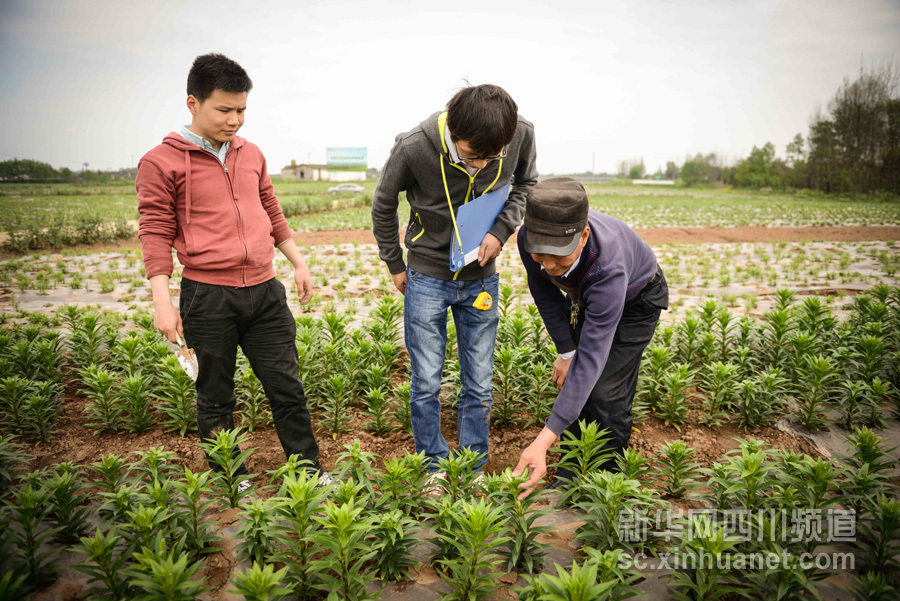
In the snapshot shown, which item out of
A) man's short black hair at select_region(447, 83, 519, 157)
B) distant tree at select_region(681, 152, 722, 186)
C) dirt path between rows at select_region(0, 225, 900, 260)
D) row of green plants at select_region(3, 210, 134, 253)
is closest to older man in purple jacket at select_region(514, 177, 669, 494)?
man's short black hair at select_region(447, 83, 519, 157)

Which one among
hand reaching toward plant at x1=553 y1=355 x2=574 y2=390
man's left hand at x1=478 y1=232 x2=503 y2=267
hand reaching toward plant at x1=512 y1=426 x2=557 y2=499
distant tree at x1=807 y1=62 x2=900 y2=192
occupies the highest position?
distant tree at x1=807 y1=62 x2=900 y2=192

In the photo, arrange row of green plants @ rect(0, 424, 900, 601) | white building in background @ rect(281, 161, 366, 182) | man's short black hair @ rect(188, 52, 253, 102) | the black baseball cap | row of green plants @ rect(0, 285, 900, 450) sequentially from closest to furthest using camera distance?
row of green plants @ rect(0, 424, 900, 601)
the black baseball cap
man's short black hair @ rect(188, 52, 253, 102)
row of green plants @ rect(0, 285, 900, 450)
white building in background @ rect(281, 161, 366, 182)

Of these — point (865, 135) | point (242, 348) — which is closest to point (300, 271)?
point (242, 348)

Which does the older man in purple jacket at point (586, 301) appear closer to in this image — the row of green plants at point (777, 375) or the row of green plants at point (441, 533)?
the row of green plants at point (441, 533)

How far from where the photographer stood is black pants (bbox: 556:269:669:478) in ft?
8.41

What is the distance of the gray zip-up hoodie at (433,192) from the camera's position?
249cm

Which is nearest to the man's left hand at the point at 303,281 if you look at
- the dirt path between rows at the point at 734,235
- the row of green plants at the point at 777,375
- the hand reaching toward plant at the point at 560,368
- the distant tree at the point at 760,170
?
the hand reaching toward plant at the point at 560,368

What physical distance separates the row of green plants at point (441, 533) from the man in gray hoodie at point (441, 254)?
513mm

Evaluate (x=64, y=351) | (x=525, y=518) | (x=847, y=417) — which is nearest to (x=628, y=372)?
(x=525, y=518)

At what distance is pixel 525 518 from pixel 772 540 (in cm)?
90

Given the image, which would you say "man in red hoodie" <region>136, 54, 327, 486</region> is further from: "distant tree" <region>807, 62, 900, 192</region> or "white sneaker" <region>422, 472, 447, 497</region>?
"distant tree" <region>807, 62, 900, 192</region>

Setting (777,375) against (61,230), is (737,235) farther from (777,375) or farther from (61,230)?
(61,230)

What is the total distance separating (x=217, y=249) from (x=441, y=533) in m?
1.65

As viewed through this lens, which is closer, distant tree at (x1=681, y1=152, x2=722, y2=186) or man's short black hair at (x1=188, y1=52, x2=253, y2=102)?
man's short black hair at (x1=188, y1=52, x2=253, y2=102)
